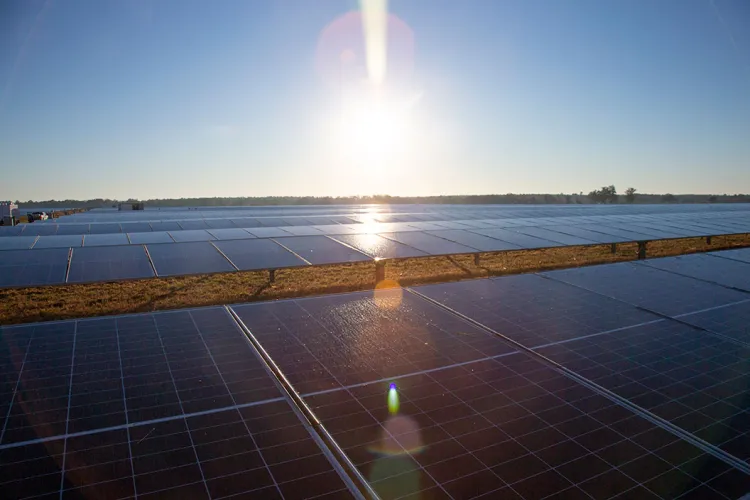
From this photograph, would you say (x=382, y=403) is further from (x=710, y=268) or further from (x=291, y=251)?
(x=710, y=268)

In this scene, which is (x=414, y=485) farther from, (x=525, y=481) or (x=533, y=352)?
(x=533, y=352)

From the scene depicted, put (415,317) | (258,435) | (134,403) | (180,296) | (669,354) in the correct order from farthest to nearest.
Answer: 1. (180,296)
2. (415,317)
3. (669,354)
4. (134,403)
5. (258,435)

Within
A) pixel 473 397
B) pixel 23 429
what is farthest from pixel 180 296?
pixel 473 397

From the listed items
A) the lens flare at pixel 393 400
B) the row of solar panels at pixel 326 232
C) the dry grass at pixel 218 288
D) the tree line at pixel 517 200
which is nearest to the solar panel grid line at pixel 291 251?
the row of solar panels at pixel 326 232

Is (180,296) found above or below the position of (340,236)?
below

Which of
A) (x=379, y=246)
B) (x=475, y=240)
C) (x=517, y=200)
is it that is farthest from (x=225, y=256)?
(x=517, y=200)

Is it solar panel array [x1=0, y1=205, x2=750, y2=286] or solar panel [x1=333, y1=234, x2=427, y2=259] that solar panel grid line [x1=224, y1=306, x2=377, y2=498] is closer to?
solar panel array [x1=0, y1=205, x2=750, y2=286]
